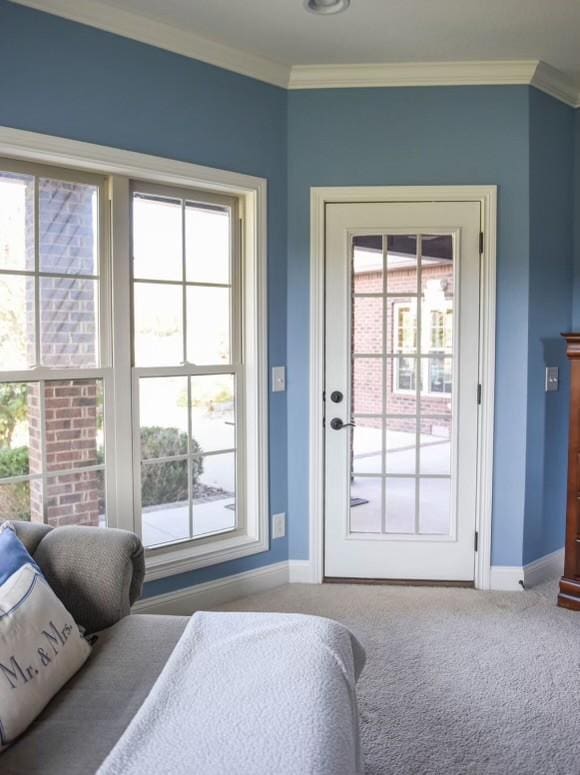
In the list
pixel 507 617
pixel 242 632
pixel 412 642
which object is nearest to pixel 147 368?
pixel 242 632

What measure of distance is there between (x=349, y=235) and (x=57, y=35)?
5.06 feet

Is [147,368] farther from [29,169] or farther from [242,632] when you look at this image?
[242,632]

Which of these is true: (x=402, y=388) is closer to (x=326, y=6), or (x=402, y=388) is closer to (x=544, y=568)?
(x=544, y=568)

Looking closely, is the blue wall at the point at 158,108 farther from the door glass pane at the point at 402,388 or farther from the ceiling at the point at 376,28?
the door glass pane at the point at 402,388

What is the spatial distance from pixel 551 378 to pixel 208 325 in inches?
72.0

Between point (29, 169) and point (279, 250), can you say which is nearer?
point (29, 169)

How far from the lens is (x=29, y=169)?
7.86ft

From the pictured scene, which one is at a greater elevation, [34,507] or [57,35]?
[57,35]

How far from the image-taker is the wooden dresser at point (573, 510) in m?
2.92

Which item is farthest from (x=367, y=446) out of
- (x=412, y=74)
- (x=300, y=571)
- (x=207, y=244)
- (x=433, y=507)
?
(x=412, y=74)

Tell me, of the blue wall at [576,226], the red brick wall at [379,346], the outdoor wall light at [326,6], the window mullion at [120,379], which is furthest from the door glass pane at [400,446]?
the outdoor wall light at [326,6]

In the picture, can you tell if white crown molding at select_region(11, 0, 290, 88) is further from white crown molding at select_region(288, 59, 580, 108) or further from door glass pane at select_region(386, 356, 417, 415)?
door glass pane at select_region(386, 356, 417, 415)

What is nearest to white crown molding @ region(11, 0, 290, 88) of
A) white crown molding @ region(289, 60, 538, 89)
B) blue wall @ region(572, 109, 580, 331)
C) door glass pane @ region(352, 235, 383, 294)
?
white crown molding @ region(289, 60, 538, 89)

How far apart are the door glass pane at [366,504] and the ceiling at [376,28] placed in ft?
6.86
